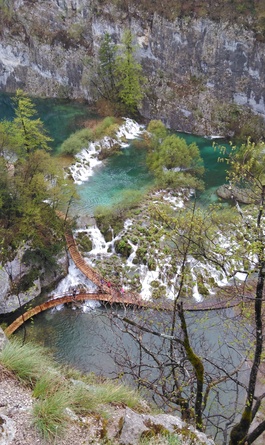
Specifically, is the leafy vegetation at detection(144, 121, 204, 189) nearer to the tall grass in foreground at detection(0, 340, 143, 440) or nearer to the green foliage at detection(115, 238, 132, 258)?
the green foliage at detection(115, 238, 132, 258)

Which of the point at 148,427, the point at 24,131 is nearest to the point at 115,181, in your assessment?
the point at 24,131

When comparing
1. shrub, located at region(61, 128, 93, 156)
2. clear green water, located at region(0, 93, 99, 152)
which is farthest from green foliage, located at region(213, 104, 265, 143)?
shrub, located at region(61, 128, 93, 156)

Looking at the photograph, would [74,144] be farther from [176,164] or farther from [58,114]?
[58,114]

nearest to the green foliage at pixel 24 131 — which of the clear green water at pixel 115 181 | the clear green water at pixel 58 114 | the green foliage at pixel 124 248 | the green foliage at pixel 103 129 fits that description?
the clear green water at pixel 115 181

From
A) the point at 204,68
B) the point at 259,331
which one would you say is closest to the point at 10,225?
the point at 259,331

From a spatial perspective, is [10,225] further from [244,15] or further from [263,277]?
[244,15]

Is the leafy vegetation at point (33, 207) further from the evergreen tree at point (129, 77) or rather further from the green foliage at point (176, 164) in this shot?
the evergreen tree at point (129, 77)
